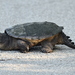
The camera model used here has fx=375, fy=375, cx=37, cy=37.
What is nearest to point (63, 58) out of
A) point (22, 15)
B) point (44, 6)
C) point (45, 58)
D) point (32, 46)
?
point (45, 58)

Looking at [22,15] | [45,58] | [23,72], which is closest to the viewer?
[23,72]

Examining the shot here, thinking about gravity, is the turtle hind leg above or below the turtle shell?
below

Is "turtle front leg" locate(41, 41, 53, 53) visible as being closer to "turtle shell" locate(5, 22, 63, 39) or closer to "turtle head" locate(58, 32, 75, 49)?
"turtle shell" locate(5, 22, 63, 39)

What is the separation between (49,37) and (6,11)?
4.52 m

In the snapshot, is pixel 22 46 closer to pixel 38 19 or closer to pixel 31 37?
pixel 31 37

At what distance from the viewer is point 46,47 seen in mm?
7039

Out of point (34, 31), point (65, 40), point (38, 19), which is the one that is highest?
point (34, 31)

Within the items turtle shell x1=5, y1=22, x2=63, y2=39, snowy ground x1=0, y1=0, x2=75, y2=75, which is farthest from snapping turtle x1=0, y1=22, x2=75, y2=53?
snowy ground x1=0, y1=0, x2=75, y2=75

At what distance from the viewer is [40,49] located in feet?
23.9

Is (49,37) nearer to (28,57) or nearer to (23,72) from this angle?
(28,57)

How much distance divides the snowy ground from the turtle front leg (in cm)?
10

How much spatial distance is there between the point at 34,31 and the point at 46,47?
1.26 feet

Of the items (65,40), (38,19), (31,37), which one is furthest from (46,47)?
(38,19)

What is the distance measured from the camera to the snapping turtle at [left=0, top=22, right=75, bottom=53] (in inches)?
272
